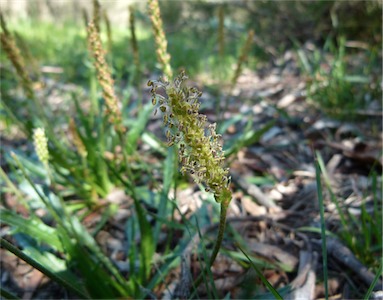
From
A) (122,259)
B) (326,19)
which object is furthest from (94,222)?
(326,19)

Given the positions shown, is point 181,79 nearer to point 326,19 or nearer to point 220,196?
point 220,196

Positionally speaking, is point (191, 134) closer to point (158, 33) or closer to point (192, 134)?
point (192, 134)

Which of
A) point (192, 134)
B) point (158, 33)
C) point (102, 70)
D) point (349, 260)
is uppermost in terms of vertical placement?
point (158, 33)

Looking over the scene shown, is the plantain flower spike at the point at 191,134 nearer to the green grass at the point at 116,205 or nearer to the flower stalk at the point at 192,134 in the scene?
the flower stalk at the point at 192,134

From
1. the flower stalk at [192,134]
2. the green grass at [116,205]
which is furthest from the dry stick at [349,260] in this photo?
the flower stalk at [192,134]


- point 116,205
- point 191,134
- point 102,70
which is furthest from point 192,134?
point 116,205

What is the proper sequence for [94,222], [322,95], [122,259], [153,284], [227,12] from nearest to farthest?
1. [153,284]
2. [122,259]
3. [94,222]
4. [322,95]
5. [227,12]

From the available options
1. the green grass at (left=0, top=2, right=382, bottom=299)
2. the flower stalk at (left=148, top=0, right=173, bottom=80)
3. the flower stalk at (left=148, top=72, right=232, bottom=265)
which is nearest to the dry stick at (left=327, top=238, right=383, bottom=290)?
the green grass at (left=0, top=2, right=382, bottom=299)

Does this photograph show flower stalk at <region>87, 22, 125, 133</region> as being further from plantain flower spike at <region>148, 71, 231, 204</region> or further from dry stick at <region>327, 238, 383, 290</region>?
dry stick at <region>327, 238, 383, 290</region>
